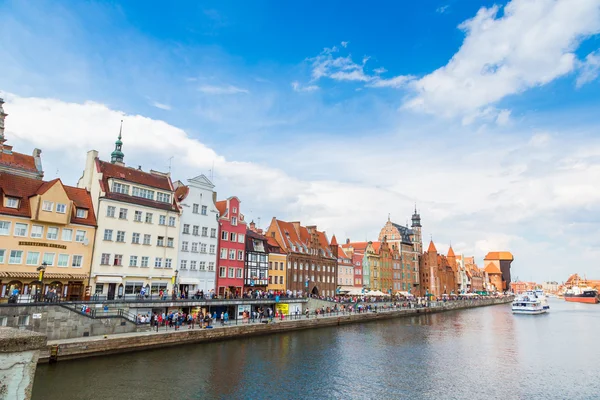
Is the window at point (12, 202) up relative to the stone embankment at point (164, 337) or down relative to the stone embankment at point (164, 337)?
up

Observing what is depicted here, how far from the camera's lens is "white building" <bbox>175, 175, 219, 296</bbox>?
56.3 m

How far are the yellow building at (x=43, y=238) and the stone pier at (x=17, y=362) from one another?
134 feet

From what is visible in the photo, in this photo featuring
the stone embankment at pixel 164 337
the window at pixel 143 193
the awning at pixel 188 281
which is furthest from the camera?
the awning at pixel 188 281

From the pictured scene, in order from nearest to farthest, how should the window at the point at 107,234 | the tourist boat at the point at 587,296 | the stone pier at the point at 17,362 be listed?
the stone pier at the point at 17,362 → the window at the point at 107,234 → the tourist boat at the point at 587,296

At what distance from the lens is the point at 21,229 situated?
135ft

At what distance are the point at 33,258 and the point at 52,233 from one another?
10.3 ft

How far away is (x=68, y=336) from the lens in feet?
116

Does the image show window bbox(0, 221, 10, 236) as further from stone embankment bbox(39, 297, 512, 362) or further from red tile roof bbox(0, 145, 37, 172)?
stone embankment bbox(39, 297, 512, 362)

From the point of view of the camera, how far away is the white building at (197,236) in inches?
2216

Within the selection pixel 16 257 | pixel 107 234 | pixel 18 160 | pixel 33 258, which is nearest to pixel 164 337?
pixel 107 234

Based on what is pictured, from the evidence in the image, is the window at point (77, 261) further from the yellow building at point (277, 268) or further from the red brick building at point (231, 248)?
the yellow building at point (277, 268)

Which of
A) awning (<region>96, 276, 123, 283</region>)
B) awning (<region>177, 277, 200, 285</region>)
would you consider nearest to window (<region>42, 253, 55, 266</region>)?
awning (<region>96, 276, 123, 283</region>)

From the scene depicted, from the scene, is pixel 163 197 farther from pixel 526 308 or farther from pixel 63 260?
pixel 526 308

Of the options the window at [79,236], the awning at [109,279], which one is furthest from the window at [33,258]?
the awning at [109,279]
